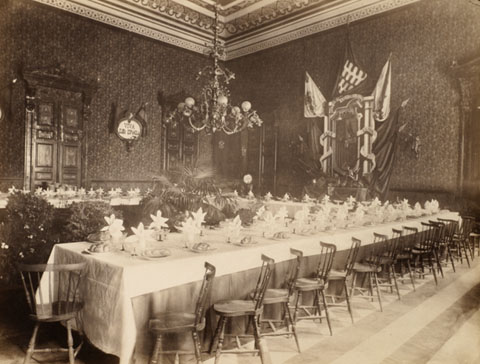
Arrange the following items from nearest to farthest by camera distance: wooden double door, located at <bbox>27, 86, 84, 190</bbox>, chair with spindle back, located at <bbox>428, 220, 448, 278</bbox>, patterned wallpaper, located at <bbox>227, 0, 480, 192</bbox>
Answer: chair with spindle back, located at <bbox>428, 220, 448, 278</bbox> < patterned wallpaper, located at <bbox>227, 0, 480, 192</bbox> < wooden double door, located at <bbox>27, 86, 84, 190</bbox>

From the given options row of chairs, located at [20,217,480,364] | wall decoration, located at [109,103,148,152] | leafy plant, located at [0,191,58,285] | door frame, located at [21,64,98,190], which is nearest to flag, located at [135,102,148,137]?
wall decoration, located at [109,103,148,152]

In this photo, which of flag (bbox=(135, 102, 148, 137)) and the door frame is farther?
flag (bbox=(135, 102, 148, 137))

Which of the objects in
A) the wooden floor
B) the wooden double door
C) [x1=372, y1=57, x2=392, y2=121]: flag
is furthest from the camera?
[x1=372, y1=57, x2=392, y2=121]: flag

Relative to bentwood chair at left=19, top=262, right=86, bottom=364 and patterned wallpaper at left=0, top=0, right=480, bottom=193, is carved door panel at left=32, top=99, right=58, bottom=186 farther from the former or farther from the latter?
bentwood chair at left=19, top=262, right=86, bottom=364

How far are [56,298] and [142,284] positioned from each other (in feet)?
4.28

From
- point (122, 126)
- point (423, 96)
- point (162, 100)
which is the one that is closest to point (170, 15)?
point (162, 100)

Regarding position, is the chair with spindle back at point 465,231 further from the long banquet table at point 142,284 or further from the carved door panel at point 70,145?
the carved door panel at point 70,145

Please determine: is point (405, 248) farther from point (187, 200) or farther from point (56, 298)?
point (56, 298)

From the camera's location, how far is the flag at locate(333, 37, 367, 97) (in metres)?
9.71

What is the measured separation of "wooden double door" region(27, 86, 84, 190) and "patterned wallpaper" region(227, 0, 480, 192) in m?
6.11

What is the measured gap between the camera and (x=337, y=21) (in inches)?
401

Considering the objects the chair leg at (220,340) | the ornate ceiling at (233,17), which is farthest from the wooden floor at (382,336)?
the ornate ceiling at (233,17)

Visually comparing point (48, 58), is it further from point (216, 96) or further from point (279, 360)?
point (279, 360)

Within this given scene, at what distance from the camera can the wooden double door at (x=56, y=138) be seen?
8914 mm
